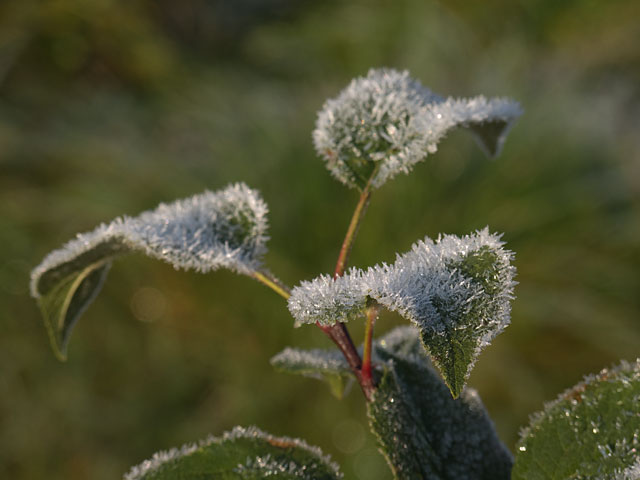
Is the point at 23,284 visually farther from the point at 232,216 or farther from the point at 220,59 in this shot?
the point at 220,59

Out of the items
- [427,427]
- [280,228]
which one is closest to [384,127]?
[427,427]

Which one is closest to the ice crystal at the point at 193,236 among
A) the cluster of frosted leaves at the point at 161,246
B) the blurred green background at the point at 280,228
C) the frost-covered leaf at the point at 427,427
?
the cluster of frosted leaves at the point at 161,246

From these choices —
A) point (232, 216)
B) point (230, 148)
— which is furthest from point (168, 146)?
point (232, 216)

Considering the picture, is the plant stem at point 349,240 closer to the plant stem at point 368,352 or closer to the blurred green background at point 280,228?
the plant stem at point 368,352

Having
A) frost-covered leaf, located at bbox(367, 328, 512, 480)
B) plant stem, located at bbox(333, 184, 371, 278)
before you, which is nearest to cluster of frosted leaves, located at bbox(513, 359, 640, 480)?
frost-covered leaf, located at bbox(367, 328, 512, 480)

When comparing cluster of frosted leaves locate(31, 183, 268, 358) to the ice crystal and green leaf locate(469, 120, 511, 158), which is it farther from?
green leaf locate(469, 120, 511, 158)

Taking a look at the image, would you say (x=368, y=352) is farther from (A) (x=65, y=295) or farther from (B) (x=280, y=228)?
(B) (x=280, y=228)
